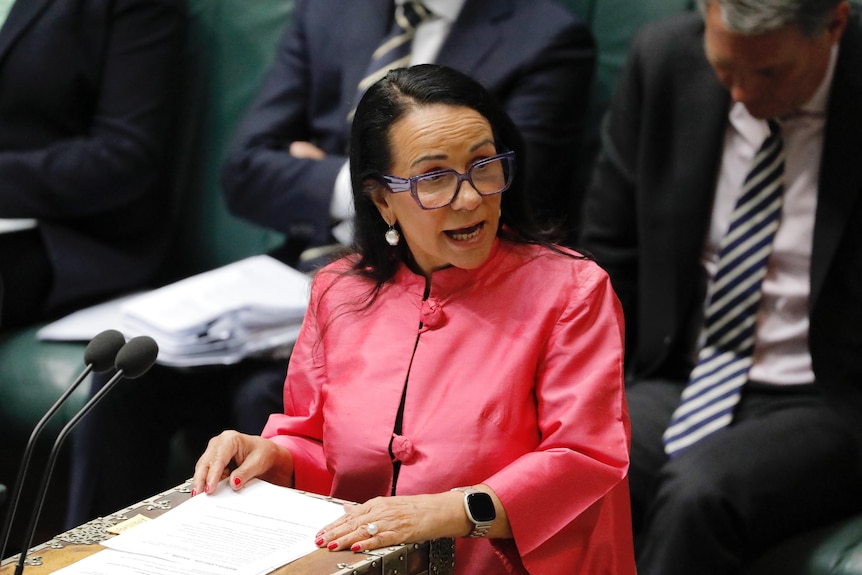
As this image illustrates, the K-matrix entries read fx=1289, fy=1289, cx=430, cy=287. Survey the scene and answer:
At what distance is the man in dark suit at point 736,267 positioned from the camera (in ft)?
7.58

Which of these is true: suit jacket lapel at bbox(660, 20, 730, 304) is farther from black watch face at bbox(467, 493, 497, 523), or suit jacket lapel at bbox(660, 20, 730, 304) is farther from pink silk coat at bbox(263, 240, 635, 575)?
black watch face at bbox(467, 493, 497, 523)

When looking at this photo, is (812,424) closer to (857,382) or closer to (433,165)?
(857,382)

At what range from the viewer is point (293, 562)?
153 centimetres

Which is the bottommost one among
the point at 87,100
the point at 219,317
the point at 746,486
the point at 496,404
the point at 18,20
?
the point at 746,486

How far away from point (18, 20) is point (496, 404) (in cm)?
209

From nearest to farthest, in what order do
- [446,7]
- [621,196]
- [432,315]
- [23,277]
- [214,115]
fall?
[432,315] → [621,196] → [446,7] → [23,277] → [214,115]

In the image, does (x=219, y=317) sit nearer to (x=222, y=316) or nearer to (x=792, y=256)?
(x=222, y=316)

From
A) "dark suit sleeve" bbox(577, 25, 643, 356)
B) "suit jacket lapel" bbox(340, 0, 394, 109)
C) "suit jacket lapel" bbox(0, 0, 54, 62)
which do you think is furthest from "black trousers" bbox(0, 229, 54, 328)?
"dark suit sleeve" bbox(577, 25, 643, 356)

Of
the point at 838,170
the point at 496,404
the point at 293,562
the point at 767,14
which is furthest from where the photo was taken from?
the point at 838,170

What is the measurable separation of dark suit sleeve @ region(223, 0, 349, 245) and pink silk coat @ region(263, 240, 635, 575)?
3.66ft

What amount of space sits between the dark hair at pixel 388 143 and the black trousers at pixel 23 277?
59.5 inches

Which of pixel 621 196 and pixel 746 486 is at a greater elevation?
pixel 621 196

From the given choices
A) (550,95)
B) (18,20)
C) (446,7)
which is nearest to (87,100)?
(18,20)

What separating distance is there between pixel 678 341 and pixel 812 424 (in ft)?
1.11
